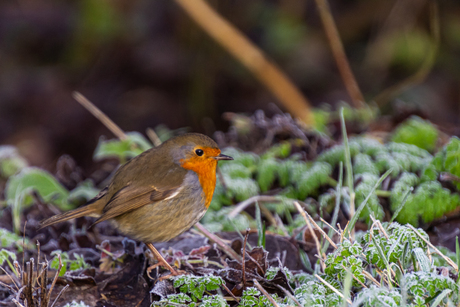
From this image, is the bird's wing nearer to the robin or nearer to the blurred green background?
the robin

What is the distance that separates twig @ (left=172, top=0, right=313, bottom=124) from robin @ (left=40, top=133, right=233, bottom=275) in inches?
101

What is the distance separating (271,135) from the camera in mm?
3434

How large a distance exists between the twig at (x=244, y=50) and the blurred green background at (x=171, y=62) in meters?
0.78

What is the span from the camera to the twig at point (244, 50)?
201 inches

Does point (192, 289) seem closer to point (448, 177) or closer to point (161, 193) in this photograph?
point (161, 193)

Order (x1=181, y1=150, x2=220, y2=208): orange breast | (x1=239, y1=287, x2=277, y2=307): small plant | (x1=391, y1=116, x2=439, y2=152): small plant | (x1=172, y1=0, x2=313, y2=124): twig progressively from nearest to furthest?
(x1=239, y1=287, x2=277, y2=307): small plant < (x1=181, y1=150, x2=220, y2=208): orange breast < (x1=391, y1=116, x2=439, y2=152): small plant < (x1=172, y1=0, x2=313, y2=124): twig

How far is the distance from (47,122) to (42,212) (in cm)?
321

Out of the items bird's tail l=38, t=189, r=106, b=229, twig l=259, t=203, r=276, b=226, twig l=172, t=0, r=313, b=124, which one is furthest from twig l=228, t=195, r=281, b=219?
twig l=172, t=0, r=313, b=124

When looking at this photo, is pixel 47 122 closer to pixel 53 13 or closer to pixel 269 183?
pixel 53 13

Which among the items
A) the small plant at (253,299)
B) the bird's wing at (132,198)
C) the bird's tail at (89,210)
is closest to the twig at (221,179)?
the bird's wing at (132,198)

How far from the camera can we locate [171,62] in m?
6.06

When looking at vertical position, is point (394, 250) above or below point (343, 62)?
below

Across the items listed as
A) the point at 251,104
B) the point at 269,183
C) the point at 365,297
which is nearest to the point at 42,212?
the point at 269,183

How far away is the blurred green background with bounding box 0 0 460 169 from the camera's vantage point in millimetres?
5812
